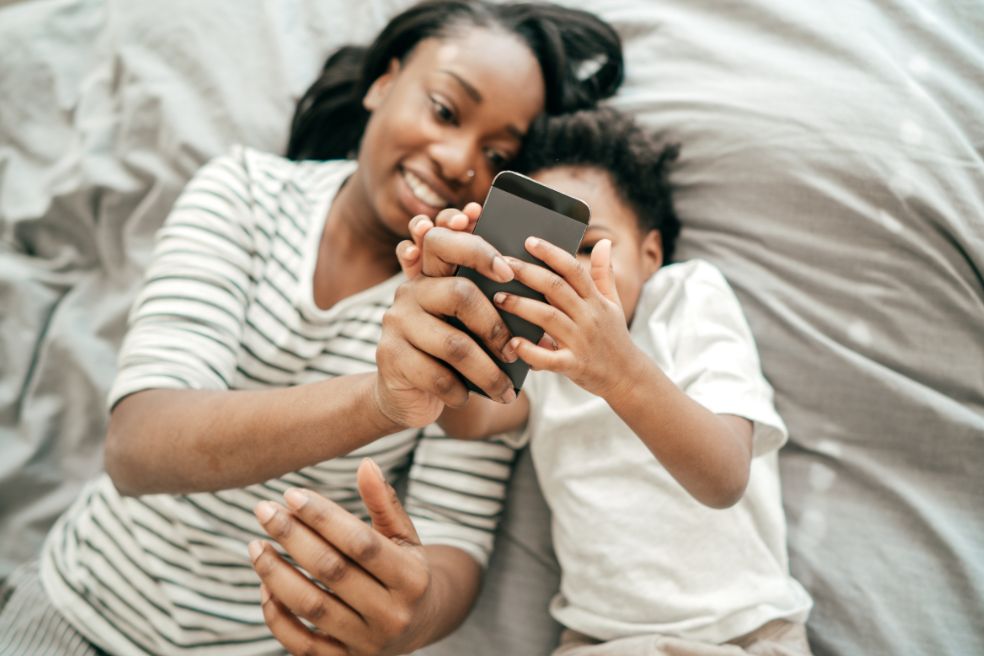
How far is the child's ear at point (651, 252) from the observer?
932mm

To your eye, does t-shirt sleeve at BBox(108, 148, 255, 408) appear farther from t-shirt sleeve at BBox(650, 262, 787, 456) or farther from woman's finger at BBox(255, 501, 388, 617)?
t-shirt sleeve at BBox(650, 262, 787, 456)

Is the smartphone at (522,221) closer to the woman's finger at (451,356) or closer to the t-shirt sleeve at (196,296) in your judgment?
the woman's finger at (451,356)

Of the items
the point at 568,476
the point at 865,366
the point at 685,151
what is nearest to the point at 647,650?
the point at 568,476

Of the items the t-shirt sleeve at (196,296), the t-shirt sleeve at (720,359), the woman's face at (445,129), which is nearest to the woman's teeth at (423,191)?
the woman's face at (445,129)

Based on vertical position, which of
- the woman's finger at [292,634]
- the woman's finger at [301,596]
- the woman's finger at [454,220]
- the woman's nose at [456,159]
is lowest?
the woman's finger at [292,634]

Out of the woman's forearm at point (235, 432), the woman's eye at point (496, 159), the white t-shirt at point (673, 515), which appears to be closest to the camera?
the woman's forearm at point (235, 432)

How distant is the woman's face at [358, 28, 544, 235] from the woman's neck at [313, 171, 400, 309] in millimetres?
38

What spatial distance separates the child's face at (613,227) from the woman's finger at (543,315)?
0.94 feet

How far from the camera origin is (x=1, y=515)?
100cm

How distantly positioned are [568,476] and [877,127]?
0.61 metres

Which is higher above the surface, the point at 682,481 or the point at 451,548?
the point at 682,481

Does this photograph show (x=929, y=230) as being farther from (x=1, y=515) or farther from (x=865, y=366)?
(x=1, y=515)

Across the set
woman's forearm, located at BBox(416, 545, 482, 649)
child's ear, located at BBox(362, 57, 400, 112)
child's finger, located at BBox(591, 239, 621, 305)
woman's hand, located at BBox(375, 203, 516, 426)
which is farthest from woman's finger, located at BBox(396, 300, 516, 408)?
child's ear, located at BBox(362, 57, 400, 112)

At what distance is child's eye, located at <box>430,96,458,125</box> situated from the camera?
843 mm
